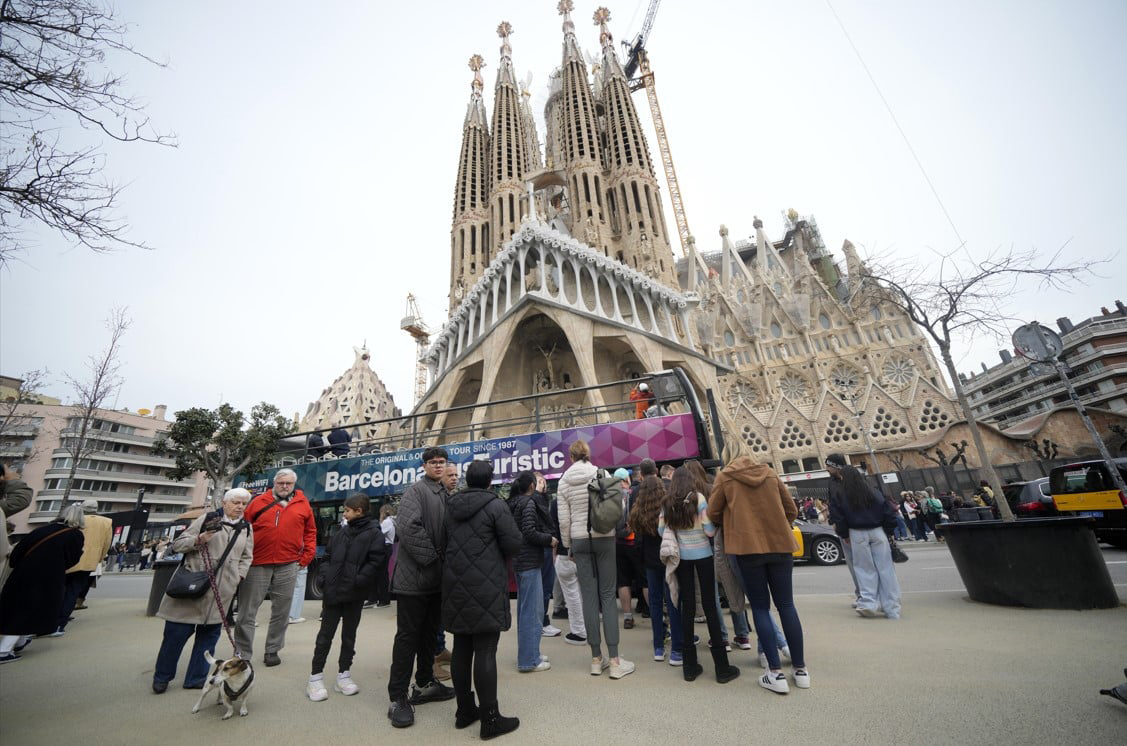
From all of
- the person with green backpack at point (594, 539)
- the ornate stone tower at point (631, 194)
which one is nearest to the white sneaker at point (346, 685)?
the person with green backpack at point (594, 539)

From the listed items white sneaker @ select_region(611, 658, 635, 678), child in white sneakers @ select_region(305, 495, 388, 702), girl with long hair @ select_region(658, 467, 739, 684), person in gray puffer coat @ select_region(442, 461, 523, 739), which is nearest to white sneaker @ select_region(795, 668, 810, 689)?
girl with long hair @ select_region(658, 467, 739, 684)

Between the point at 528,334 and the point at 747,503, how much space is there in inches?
810

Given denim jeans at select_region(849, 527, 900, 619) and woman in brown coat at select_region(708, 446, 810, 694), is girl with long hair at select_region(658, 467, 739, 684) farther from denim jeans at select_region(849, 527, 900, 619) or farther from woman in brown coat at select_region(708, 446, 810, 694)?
denim jeans at select_region(849, 527, 900, 619)

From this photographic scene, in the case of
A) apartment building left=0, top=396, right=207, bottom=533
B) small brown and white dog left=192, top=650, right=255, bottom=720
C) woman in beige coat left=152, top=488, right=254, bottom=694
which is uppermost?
apartment building left=0, top=396, right=207, bottom=533

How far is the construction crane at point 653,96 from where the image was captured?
56000mm

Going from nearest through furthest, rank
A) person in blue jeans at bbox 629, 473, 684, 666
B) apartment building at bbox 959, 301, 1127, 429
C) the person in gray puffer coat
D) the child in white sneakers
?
the person in gray puffer coat → the child in white sneakers → person in blue jeans at bbox 629, 473, 684, 666 → apartment building at bbox 959, 301, 1127, 429

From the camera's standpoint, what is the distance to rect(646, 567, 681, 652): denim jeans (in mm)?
3717

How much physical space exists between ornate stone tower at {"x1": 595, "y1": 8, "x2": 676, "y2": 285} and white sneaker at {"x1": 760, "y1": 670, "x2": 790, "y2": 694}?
25793 millimetres

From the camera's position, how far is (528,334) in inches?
922

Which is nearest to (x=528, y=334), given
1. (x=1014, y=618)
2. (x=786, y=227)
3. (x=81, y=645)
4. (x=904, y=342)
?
(x=81, y=645)

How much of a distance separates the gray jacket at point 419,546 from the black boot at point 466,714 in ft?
2.34

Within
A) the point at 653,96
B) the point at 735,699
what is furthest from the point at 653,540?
the point at 653,96

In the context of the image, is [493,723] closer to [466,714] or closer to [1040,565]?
[466,714]

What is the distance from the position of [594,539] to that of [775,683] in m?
1.59
